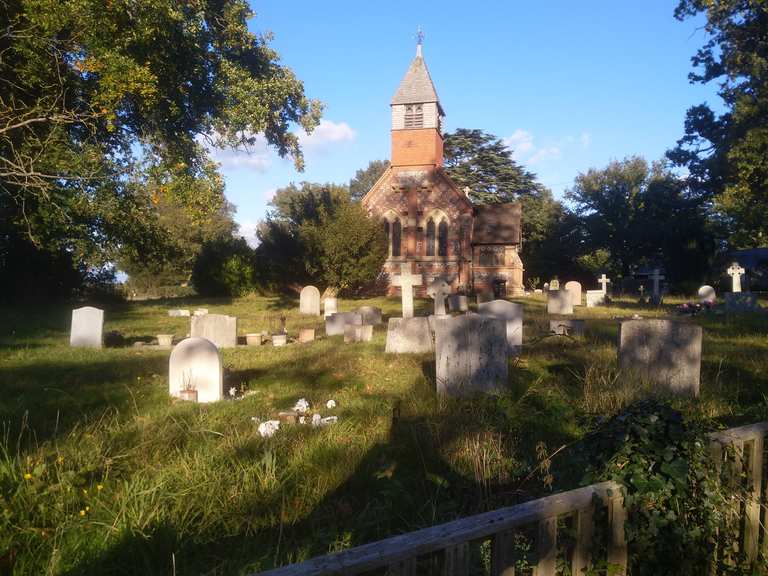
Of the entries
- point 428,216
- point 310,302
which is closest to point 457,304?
point 310,302

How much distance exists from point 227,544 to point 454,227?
3353cm

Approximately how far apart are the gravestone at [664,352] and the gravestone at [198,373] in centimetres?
533

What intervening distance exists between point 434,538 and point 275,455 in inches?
128

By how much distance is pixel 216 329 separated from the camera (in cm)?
1334

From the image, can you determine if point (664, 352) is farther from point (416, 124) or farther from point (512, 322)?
point (416, 124)

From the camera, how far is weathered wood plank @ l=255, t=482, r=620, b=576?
1.87 meters

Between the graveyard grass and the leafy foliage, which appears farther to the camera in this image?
the leafy foliage

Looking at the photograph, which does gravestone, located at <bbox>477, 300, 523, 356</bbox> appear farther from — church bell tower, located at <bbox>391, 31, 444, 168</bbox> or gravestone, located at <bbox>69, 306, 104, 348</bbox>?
church bell tower, located at <bbox>391, 31, 444, 168</bbox>

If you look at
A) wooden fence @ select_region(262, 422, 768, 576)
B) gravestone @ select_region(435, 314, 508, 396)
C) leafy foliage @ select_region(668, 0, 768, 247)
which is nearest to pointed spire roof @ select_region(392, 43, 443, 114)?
leafy foliage @ select_region(668, 0, 768, 247)

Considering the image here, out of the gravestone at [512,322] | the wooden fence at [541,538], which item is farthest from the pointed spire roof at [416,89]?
the wooden fence at [541,538]

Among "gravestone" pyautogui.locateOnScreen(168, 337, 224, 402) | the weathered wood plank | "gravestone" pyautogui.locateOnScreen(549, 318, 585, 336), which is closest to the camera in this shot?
the weathered wood plank

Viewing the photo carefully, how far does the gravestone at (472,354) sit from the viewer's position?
7848 mm

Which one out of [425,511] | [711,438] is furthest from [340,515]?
[711,438]

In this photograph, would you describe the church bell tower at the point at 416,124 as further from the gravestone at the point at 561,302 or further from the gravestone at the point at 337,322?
the gravestone at the point at 337,322
